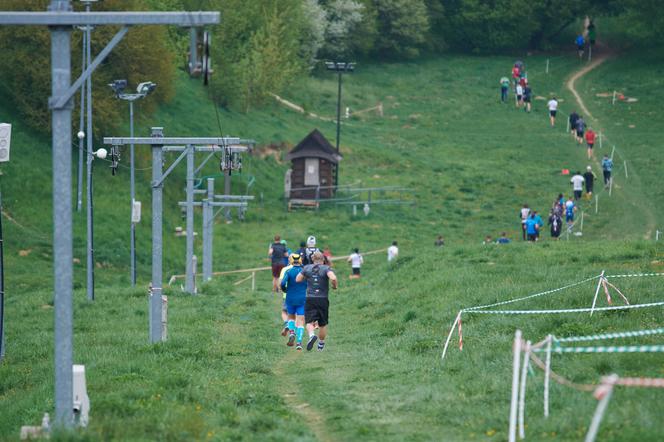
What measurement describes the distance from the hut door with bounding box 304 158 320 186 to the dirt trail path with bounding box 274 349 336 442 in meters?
39.9

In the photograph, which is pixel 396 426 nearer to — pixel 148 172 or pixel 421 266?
pixel 421 266

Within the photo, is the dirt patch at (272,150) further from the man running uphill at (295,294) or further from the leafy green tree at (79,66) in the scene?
the man running uphill at (295,294)

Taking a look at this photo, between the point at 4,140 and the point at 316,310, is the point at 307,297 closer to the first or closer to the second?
the point at 316,310

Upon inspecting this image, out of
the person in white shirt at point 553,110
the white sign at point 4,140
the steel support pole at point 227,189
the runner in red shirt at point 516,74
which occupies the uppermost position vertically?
the runner in red shirt at point 516,74

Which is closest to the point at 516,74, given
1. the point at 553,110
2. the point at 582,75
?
the point at 582,75

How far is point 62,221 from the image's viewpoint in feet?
51.2

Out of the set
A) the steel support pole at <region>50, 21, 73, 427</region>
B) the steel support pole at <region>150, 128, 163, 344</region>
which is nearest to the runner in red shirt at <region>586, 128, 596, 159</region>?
the steel support pole at <region>150, 128, 163, 344</region>

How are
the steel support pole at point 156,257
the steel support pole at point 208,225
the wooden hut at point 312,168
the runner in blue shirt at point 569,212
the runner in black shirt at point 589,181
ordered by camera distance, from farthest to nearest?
1. the wooden hut at point 312,168
2. the runner in black shirt at point 589,181
3. the runner in blue shirt at point 569,212
4. the steel support pole at point 208,225
5. the steel support pole at point 156,257

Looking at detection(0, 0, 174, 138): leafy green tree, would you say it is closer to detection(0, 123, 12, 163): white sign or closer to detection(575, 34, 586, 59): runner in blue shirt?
detection(0, 123, 12, 163): white sign

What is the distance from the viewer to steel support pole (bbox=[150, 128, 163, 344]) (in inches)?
A: 978

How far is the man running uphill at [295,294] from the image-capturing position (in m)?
23.1

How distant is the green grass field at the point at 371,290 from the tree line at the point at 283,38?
180cm

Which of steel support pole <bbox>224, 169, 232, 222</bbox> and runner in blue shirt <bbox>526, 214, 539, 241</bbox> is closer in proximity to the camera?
runner in blue shirt <bbox>526, 214, 539, 241</bbox>

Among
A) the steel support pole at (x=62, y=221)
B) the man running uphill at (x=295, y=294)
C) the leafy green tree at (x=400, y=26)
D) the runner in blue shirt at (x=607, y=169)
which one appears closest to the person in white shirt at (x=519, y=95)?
the leafy green tree at (x=400, y=26)
